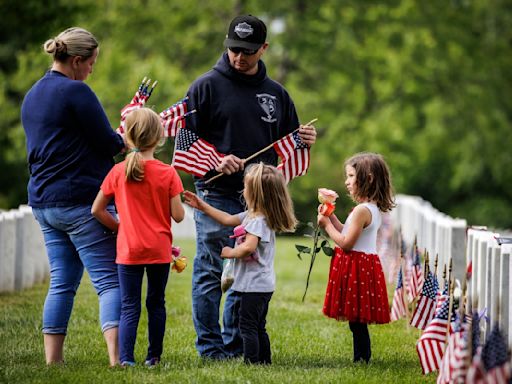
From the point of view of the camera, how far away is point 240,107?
7.17 meters

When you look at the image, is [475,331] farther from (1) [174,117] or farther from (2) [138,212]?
(1) [174,117]

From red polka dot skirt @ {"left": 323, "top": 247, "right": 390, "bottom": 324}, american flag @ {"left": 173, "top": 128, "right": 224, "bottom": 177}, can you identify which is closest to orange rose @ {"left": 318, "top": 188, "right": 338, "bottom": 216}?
red polka dot skirt @ {"left": 323, "top": 247, "right": 390, "bottom": 324}

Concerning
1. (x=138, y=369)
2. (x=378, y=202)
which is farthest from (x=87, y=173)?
(x=378, y=202)

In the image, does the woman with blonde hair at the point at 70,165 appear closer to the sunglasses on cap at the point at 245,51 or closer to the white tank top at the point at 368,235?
the sunglasses on cap at the point at 245,51

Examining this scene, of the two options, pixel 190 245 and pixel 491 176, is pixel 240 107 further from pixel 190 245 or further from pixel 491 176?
pixel 491 176

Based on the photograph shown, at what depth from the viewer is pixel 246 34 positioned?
7047 mm

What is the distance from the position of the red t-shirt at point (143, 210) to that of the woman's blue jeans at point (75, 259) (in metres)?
0.17

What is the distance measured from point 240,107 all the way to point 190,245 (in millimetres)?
9896

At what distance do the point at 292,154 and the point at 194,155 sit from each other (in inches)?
28.5

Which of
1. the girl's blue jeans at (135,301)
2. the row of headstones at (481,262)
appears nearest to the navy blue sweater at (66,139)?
the girl's blue jeans at (135,301)

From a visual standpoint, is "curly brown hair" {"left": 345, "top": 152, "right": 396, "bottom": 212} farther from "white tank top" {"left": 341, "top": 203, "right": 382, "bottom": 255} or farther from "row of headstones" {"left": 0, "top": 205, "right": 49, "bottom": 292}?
"row of headstones" {"left": 0, "top": 205, "right": 49, "bottom": 292}

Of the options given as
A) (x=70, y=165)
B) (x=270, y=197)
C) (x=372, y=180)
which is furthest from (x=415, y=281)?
(x=70, y=165)

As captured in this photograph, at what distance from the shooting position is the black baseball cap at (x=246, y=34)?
7043 millimetres

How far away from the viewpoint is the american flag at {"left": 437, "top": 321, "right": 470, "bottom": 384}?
543 centimetres
